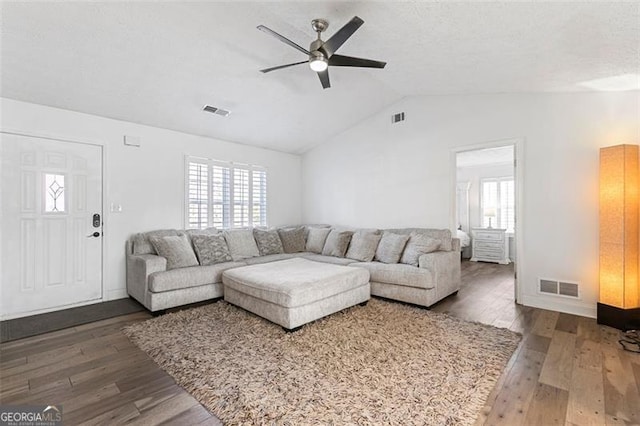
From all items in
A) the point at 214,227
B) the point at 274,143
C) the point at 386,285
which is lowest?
the point at 386,285

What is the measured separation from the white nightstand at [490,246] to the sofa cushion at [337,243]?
3.80 meters

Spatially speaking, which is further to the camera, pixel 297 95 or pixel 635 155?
pixel 297 95

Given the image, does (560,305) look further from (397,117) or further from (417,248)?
(397,117)

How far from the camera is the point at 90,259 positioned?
3982 mm

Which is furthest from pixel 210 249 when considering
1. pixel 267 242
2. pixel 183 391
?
pixel 183 391

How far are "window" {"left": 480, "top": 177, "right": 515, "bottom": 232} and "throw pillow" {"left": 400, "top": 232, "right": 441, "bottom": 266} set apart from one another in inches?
159

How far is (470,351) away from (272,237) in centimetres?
354

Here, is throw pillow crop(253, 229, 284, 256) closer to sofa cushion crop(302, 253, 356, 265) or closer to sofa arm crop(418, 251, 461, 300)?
sofa cushion crop(302, 253, 356, 265)

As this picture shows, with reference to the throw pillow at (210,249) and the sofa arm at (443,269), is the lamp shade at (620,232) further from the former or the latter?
the throw pillow at (210,249)

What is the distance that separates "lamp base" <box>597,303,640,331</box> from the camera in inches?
119

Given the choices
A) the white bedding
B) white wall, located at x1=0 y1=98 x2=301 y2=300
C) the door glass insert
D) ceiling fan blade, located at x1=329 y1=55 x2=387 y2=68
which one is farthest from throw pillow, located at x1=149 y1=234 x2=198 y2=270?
the white bedding

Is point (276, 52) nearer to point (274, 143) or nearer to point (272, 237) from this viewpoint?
point (274, 143)

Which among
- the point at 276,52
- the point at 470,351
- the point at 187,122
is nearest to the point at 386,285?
the point at 470,351

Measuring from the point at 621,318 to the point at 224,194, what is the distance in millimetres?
5480
